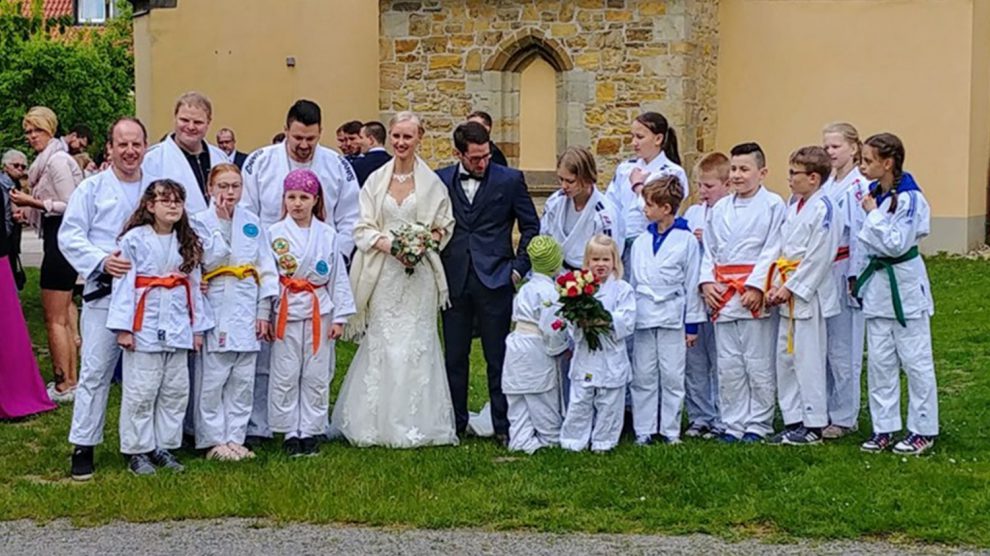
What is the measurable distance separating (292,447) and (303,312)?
0.78 metres

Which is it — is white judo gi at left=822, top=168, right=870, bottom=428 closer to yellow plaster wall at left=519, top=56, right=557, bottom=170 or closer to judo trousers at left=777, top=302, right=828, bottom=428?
judo trousers at left=777, top=302, right=828, bottom=428

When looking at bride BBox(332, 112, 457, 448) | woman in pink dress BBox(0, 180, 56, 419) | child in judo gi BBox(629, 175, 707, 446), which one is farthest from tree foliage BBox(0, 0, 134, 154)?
child in judo gi BBox(629, 175, 707, 446)

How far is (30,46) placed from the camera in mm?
30453

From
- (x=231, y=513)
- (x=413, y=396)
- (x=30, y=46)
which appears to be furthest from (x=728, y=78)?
(x=30, y=46)

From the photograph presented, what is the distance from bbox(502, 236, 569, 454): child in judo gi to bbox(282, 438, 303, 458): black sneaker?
4.01ft

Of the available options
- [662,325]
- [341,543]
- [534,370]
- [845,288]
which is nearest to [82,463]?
A: [341,543]

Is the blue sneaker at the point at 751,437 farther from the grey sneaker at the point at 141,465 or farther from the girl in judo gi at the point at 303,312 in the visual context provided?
the grey sneaker at the point at 141,465

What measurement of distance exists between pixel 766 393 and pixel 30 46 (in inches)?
992

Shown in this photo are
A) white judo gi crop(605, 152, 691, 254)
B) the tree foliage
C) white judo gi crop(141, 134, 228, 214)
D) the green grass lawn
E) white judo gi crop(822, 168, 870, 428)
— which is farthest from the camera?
the tree foliage

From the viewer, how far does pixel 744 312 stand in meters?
8.51

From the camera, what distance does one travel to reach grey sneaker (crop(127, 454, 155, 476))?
7.84m

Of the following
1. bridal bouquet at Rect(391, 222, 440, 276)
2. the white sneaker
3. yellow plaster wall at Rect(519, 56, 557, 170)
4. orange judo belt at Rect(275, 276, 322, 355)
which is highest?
yellow plaster wall at Rect(519, 56, 557, 170)

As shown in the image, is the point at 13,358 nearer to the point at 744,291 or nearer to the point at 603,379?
the point at 603,379

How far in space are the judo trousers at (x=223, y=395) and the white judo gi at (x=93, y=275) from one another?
0.54 meters
